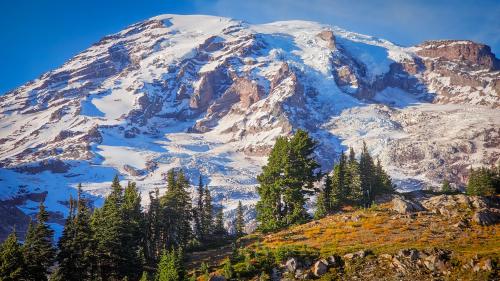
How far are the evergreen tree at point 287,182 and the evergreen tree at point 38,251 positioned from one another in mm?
25150

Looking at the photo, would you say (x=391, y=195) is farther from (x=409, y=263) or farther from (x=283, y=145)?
(x=409, y=263)

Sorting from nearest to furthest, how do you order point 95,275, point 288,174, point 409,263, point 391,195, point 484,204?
point 409,263 < point 484,204 < point 95,275 < point 288,174 < point 391,195

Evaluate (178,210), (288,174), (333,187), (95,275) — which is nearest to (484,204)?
(288,174)

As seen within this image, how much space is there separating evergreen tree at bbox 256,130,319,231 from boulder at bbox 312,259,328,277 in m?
23.5

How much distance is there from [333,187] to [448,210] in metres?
33.6

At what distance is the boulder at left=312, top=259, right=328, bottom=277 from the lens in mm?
36781

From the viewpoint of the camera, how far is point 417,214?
1978 inches

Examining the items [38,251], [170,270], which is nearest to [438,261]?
[170,270]

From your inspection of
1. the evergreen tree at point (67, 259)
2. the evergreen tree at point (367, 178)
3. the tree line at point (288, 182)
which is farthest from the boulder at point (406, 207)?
the evergreen tree at point (367, 178)

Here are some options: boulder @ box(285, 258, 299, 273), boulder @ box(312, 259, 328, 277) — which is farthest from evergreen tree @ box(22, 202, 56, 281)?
boulder @ box(312, 259, 328, 277)

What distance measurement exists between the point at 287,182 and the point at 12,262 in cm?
3208

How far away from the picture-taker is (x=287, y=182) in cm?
6353

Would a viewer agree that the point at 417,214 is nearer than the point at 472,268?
No

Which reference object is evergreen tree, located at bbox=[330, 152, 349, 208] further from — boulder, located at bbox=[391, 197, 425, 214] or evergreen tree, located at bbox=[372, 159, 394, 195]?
boulder, located at bbox=[391, 197, 425, 214]
